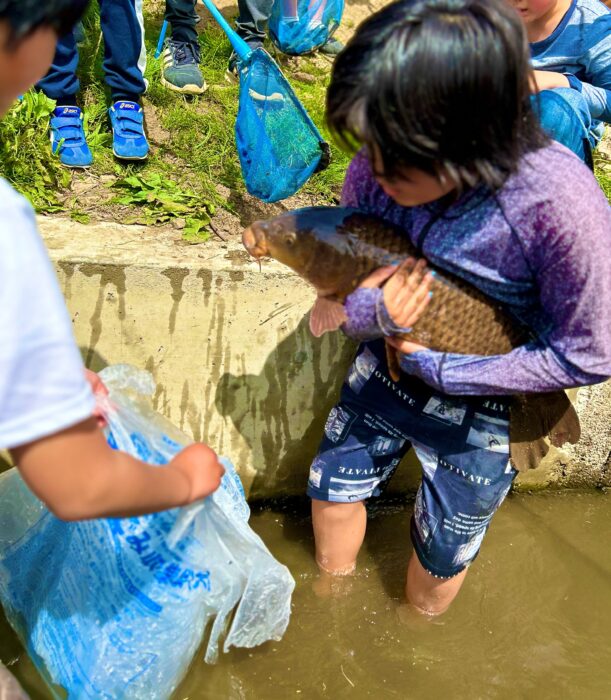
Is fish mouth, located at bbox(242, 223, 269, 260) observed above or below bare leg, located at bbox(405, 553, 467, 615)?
above

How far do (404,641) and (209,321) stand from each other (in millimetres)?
1341

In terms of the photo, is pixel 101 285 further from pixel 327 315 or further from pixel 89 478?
pixel 89 478

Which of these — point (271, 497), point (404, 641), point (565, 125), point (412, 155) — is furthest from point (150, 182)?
point (404, 641)

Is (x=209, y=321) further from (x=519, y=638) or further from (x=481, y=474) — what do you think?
(x=519, y=638)

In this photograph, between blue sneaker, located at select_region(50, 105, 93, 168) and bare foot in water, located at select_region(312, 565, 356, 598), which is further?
blue sneaker, located at select_region(50, 105, 93, 168)

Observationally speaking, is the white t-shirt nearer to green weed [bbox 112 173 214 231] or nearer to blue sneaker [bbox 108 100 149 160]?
green weed [bbox 112 173 214 231]

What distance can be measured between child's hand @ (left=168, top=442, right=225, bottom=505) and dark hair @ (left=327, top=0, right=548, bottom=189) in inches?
28.3

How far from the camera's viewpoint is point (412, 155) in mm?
1365

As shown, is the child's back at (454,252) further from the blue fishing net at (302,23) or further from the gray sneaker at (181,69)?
the blue fishing net at (302,23)

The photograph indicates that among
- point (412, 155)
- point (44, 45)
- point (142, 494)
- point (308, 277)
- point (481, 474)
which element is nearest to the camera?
point (44, 45)

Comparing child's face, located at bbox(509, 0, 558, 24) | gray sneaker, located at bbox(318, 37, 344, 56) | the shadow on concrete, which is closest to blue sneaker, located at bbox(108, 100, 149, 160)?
the shadow on concrete

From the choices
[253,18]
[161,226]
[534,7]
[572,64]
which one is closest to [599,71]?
[572,64]

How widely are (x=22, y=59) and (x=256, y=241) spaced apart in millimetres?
795

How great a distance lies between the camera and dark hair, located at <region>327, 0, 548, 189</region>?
1276mm
